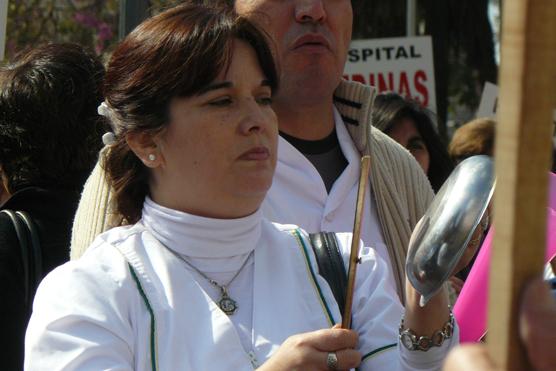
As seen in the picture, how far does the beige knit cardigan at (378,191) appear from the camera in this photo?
249 centimetres

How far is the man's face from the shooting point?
278cm

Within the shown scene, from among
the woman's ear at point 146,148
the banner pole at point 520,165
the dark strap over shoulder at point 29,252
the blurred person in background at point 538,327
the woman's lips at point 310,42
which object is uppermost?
the banner pole at point 520,165

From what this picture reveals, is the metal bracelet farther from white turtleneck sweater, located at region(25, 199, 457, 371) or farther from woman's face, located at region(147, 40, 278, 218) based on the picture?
woman's face, located at region(147, 40, 278, 218)

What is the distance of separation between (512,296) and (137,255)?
131 centimetres

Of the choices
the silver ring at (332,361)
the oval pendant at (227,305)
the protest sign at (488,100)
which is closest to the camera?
the silver ring at (332,361)

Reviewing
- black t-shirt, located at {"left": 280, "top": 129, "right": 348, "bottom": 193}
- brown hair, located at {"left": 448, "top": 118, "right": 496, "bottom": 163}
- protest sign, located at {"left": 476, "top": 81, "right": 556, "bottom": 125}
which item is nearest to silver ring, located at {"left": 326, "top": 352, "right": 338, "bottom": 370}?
black t-shirt, located at {"left": 280, "top": 129, "right": 348, "bottom": 193}

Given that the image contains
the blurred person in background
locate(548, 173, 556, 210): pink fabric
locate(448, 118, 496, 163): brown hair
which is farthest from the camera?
locate(448, 118, 496, 163): brown hair

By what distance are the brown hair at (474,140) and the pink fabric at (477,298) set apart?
11.7 ft

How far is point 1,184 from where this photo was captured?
3.16 m

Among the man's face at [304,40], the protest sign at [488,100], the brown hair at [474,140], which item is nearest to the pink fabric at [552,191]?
the man's face at [304,40]

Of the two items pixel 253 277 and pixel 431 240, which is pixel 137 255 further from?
pixel 431 240

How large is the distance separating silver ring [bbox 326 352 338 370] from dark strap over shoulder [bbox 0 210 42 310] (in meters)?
1.05

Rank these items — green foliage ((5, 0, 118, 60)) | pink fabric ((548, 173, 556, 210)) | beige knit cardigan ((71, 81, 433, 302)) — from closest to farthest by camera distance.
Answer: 1. pink fabric ((548, 173, 556, 210))
2. beige knit cardigan ((71, 81, 433, 302))
3. green foliage ((5, 0, 118, 60))

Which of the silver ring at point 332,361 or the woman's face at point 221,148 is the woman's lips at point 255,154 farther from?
the silver ring at point 332,361
